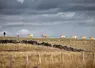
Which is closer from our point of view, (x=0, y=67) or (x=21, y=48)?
(x=0, y=67)

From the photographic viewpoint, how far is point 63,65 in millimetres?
28719

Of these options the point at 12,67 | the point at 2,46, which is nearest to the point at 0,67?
the point at 12,67

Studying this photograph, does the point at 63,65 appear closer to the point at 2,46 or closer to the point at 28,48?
the point at 28,48

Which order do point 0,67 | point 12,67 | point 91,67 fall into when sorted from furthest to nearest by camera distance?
point 0,67
point 12,67
point 91,67

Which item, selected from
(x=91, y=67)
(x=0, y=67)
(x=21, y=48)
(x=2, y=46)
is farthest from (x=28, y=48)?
(x=91, y=67)

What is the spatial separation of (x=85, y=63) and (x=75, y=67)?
126 centimetres

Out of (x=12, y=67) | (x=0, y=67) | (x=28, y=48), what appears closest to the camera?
(x=12, y=67)

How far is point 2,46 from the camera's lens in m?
76.9

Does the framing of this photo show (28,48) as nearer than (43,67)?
No

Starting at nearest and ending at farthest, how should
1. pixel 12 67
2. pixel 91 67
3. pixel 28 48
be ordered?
pixel 91 67 < pixel 12 67 < pixel 28 48

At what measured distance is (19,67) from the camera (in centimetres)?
2961

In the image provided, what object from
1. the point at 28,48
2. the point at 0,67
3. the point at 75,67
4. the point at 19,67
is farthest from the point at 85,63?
the point at 28,48

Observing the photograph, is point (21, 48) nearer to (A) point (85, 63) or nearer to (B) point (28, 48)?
(B) point (28, 48)

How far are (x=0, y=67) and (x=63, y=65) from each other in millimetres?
7289
